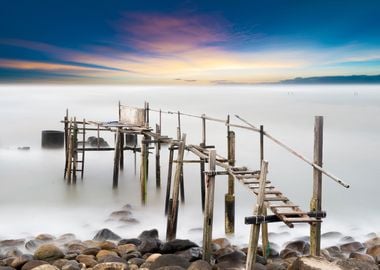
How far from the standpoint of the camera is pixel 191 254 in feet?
31.2

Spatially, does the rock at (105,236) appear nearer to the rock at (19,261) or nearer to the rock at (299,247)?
the rock at (19,261)

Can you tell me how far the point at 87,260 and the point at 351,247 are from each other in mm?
6058

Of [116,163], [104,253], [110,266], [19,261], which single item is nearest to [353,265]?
[110,266]

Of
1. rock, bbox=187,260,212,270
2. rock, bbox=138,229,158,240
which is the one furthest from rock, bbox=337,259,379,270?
rock, bbox=138,229,158,240

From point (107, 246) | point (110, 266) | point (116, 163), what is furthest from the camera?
point (116, 163)

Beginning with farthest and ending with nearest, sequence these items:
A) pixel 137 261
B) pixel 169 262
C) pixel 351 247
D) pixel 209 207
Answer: pixel 351 247 → pixel 209 207 → pixel 137 261 → pixel 169 262

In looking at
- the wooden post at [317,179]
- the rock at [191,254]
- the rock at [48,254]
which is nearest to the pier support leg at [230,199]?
the rock at [191,254]

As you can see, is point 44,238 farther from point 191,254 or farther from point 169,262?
point 169,262

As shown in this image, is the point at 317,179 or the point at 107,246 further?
the point at 107,246

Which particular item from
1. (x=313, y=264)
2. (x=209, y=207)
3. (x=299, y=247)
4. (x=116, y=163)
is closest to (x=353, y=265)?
(x=313, y=264)

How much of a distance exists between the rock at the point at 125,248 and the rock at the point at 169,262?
1536 mm

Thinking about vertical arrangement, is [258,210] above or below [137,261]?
above

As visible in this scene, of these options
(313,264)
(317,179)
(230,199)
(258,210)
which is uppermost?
(317,179)

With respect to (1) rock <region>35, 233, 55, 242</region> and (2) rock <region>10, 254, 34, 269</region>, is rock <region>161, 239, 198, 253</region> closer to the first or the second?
(2) rock <region>10, 254, 34, 269</region>
